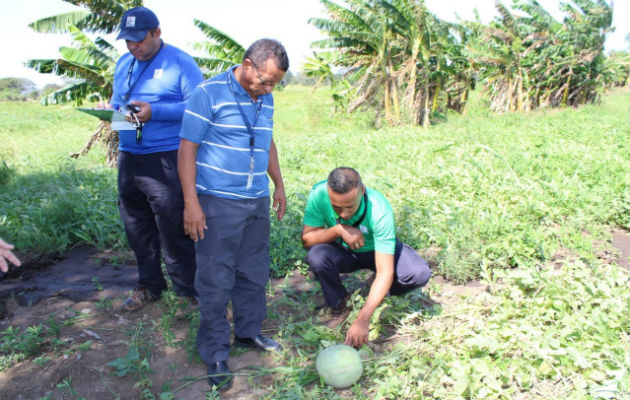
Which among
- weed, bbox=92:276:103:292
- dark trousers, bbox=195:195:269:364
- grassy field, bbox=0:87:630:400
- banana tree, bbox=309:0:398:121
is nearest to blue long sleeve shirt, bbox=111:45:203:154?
dark trousers, bbox=195:195:269:364

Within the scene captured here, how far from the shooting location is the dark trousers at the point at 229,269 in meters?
2.56

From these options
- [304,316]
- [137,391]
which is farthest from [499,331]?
[137,391]

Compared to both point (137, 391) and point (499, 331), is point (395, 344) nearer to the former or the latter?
point (499, 331)

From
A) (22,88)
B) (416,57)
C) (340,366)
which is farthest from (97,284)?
(22,88)

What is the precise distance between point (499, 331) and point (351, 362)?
2.94ft

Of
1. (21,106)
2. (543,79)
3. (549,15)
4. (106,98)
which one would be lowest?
(21,106)

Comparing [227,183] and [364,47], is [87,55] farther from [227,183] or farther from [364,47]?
[364,47]

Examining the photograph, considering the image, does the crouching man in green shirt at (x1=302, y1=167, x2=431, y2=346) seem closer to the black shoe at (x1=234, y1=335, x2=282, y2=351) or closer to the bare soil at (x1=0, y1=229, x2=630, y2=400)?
the bare soil at (x1=0, y1=229, x2=630, y2=400)

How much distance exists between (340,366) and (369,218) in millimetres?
917

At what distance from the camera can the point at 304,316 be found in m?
3.43

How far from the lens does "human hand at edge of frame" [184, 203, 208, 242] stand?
245cm

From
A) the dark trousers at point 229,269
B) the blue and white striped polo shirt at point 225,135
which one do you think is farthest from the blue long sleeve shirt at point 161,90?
the dark trousers at point 229,269

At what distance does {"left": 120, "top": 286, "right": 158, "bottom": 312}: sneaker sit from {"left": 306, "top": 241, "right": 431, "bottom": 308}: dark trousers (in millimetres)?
1236

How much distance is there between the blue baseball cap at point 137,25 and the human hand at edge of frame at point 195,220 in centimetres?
119
